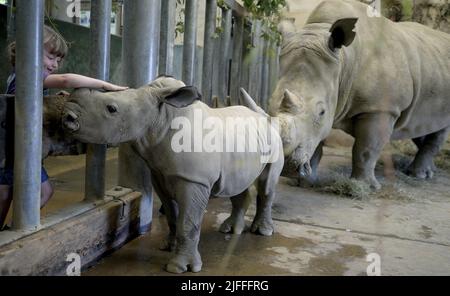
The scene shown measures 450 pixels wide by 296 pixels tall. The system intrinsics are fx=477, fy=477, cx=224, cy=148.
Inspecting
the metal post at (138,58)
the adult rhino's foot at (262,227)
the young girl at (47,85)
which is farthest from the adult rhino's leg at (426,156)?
the young girl at (47,85)

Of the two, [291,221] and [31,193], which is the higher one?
[31,193]

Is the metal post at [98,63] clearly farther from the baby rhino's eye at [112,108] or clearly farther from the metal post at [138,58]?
the baby rhino's eye at [112,108]

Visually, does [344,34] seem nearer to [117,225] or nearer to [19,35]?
[117,225]

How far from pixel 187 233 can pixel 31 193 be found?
624mm

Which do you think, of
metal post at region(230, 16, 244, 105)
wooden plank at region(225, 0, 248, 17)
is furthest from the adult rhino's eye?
metal post at region(230, 16, 244, 105)

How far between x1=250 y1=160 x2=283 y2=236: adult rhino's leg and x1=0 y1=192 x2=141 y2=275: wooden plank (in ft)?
2.10

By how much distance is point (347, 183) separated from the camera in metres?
3.89

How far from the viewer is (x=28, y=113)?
5.46 feet

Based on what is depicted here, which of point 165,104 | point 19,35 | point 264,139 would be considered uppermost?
point 19,35

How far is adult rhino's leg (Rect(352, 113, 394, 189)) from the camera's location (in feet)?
13.2

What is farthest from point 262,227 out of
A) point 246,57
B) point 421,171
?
point 246,57

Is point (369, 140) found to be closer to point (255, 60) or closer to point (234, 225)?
point (234, 225)
